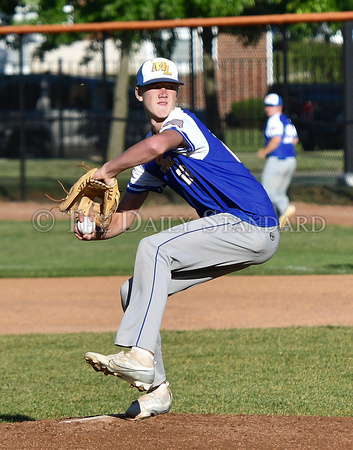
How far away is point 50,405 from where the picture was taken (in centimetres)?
483

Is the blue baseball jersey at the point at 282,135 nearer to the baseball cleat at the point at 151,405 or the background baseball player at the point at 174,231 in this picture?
the background baseball player at the point at 174,231

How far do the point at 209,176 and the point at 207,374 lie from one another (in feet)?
6.62

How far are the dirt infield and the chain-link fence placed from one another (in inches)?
272

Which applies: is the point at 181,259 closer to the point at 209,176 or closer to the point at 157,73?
the point at 209,176

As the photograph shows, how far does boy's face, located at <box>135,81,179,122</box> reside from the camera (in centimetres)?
407

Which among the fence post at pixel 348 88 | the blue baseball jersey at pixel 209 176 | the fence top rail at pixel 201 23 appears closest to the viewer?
the blue baseball jersey at pixel 209 176

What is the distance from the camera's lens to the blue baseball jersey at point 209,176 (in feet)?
12.9

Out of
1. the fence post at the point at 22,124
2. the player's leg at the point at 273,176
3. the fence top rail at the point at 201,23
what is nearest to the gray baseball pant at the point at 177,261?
the player's leg at the point at 273,176

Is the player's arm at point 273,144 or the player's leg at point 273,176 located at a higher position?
the player's arm at point 273,144

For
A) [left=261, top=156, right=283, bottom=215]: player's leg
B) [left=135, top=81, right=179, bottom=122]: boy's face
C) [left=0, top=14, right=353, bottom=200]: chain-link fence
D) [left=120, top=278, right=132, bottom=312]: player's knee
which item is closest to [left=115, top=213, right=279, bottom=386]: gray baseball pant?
[left=120, top=278, right=132, bottom=312]: player's knee

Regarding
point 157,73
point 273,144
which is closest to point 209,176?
point 157,73

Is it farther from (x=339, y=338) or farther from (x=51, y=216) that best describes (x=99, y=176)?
(x=51, y=216)
